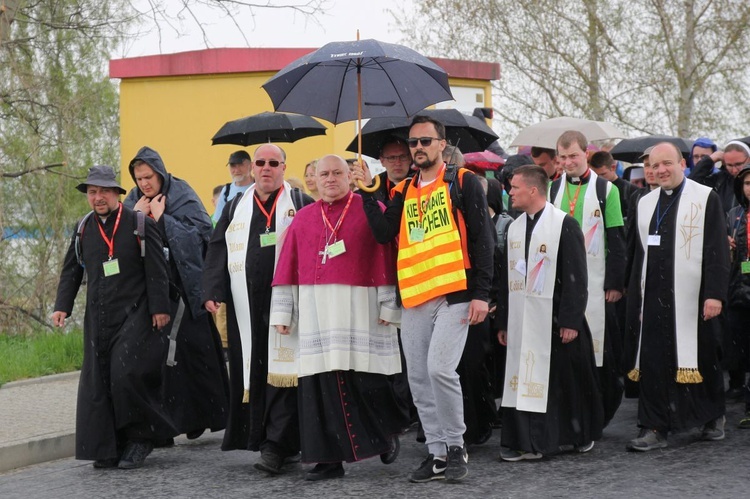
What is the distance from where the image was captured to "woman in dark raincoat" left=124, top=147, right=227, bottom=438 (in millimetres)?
8953

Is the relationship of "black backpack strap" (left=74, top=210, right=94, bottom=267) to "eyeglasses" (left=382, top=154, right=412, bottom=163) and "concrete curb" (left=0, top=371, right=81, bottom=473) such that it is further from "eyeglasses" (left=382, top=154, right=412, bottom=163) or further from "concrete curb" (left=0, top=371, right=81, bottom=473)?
"eyeglasses" (left=382, top=154, right=412, bottom=163)

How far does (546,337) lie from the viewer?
26.7 ft

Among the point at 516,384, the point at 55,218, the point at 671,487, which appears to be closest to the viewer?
the point at 671,487

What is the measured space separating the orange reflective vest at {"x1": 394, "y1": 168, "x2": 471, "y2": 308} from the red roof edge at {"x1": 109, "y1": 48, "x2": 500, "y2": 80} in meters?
9.41

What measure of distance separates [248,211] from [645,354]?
292 cm

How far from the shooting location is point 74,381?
12188mm

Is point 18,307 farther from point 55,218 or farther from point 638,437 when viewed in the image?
point 638,437

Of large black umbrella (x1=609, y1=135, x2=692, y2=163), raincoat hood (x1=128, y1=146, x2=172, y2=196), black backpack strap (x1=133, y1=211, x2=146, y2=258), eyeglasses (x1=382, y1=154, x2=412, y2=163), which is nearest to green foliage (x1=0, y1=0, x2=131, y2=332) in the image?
large black umbrella (x1=609, y1=135, x2=692, y2=163)

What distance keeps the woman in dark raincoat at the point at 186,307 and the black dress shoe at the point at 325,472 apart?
1661 mm

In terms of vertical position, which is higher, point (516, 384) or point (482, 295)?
point (482, 295)

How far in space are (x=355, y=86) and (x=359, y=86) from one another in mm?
498

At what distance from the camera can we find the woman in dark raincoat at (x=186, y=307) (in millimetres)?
8953

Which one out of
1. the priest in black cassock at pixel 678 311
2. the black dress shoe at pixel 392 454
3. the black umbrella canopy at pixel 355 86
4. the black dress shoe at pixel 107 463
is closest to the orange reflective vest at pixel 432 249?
the black umbrella canopy at pixel 355 86

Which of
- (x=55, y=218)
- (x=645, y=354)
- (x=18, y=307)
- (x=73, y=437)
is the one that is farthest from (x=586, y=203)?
(x=55, y=218)
